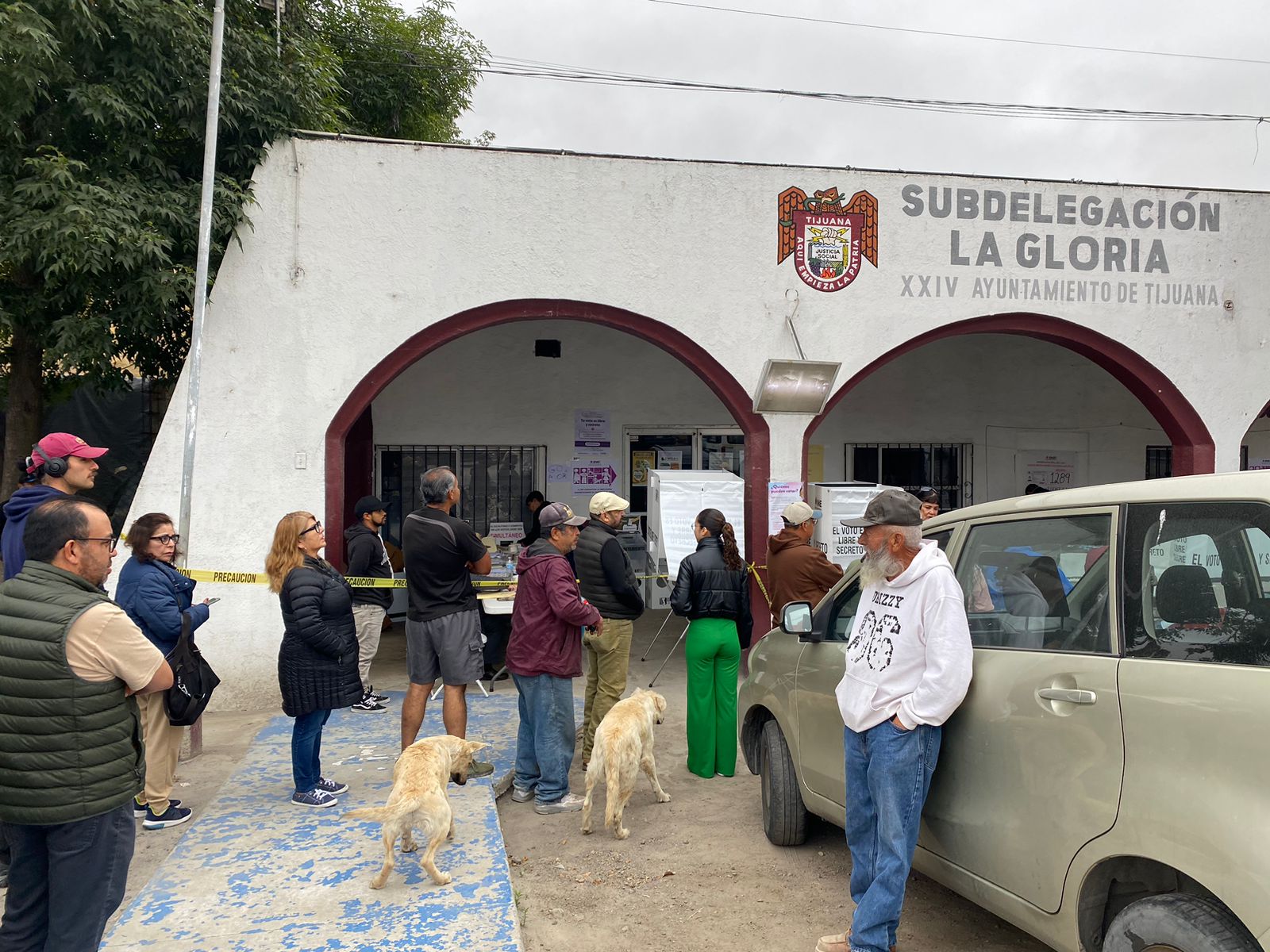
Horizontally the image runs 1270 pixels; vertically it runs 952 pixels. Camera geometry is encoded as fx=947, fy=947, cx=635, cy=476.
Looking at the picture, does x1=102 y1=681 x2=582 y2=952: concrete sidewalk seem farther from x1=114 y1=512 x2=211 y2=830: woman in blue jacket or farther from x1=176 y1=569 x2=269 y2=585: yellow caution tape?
x1=176 y1=569 x2=269 y2=585: yellow caution tape

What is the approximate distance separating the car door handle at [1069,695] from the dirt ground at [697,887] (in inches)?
54.9

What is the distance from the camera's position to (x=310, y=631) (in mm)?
4711

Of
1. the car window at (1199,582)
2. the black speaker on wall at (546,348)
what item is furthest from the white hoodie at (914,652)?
the black speaker on wall at (546,348)

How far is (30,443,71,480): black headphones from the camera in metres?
4.70

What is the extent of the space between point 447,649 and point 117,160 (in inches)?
185

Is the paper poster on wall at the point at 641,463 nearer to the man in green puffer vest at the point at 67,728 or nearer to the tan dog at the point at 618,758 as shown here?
the tan dog at the point at 618,758

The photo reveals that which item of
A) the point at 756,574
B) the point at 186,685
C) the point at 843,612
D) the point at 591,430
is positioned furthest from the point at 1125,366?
the point at 186,685

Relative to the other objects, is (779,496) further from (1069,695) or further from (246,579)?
(1069,695)

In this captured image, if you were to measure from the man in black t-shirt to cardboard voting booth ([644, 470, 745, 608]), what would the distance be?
9.41 ft

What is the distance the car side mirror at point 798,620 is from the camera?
407 centimetres

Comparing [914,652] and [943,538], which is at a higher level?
[943,538]

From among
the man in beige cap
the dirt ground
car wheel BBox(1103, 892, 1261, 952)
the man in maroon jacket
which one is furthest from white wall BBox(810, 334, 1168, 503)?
car wheel BBox(1103, 892, 1261, 952)

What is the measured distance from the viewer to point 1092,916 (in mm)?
2717

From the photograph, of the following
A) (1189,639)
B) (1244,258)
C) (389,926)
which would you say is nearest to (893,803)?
(1189,639)
